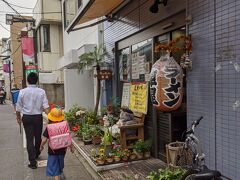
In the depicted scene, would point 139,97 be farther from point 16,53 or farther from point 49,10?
point 16,53

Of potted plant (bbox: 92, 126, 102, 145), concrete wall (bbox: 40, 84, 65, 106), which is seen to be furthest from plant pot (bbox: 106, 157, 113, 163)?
concrete wall (bbox: 40, 84, 65, 106)

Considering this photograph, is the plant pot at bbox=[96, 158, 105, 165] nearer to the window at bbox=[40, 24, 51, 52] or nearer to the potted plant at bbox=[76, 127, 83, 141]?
the potted plant at bbox=[76, 127, 83, 141]

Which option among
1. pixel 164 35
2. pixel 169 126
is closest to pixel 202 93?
pixel 169 126

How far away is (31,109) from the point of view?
698 centimetres

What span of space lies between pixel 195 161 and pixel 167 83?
4.91 ft

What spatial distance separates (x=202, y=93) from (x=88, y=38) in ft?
29.2

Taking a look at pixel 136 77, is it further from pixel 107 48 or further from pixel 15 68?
pixel 15 68

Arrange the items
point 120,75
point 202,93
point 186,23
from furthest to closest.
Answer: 1. point 120,75
2. point 186,23
3. point 202,93

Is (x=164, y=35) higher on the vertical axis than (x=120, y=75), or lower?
higher

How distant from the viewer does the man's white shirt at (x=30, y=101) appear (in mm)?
6961

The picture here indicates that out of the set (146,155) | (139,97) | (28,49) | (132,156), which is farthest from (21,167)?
(28,49)

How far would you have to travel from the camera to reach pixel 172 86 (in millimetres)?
4922

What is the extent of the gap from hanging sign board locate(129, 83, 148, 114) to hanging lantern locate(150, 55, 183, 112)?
222cm

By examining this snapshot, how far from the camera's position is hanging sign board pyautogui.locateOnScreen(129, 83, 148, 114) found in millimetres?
7277
